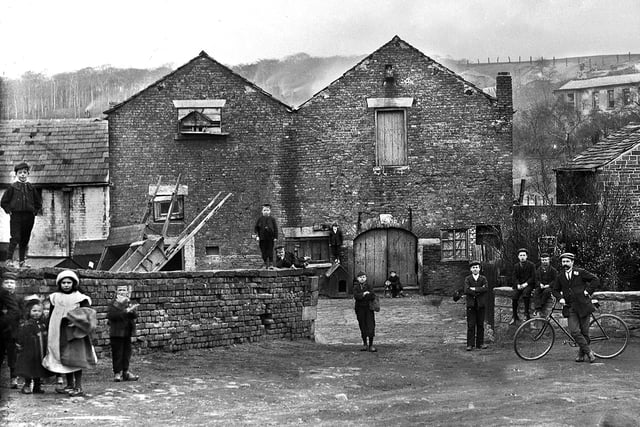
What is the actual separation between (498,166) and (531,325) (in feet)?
45.9

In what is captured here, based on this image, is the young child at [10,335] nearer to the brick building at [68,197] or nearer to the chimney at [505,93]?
the brick building at [68,197]

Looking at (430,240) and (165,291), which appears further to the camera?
(430,240)

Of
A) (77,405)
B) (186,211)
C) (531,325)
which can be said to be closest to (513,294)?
(531,325)

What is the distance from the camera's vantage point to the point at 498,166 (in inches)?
1203

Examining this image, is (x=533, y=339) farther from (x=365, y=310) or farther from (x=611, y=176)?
(x=611, y=176)

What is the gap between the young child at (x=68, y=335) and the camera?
12625 millimetres

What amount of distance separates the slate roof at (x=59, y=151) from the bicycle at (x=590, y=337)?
16.7 metres

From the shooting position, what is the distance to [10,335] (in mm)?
12305

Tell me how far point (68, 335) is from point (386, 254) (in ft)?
61.9

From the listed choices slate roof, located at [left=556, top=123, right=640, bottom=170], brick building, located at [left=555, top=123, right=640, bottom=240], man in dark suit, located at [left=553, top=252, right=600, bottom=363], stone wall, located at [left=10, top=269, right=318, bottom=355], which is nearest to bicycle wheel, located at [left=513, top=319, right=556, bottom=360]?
man in dark suit, located at [left=553, top=252, right=600, bottom=363]

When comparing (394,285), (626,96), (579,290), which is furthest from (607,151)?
(626,96)

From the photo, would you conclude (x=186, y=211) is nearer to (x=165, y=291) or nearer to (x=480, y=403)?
(x=165, y=291)

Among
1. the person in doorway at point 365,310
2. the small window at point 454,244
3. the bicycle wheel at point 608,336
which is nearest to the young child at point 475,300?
the person in doorway at point 365,310

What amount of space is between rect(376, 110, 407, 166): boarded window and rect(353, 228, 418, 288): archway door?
2153 mm
